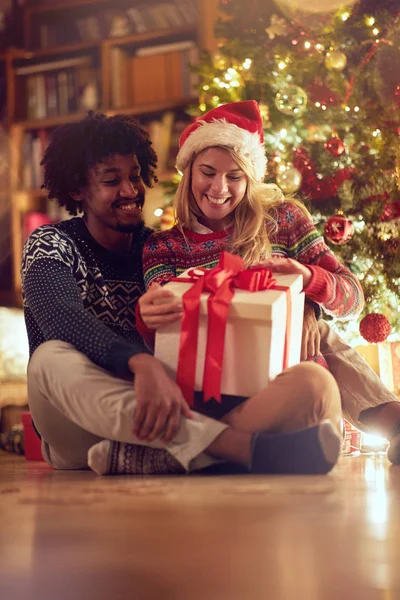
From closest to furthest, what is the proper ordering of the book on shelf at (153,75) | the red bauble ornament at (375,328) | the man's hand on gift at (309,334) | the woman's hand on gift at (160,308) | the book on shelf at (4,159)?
the woman's hand on gift at (160,308)
the man's hand on gift at (309,334)
the red bauble ornament at (375,328)
the book on shelf at (153,75)
the book on shelf at (4,159)

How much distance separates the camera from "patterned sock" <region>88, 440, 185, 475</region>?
1.64 metres

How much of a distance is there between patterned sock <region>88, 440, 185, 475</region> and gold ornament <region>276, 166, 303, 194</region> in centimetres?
102

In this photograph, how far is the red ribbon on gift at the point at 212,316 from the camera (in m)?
1.58

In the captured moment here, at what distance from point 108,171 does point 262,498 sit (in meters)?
1.00

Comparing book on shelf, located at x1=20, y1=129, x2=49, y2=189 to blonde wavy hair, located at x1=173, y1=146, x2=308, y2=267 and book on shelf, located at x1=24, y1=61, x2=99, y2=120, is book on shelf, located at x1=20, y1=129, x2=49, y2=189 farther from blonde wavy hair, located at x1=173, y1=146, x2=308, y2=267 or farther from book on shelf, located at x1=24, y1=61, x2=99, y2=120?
blonde wavy hair, located at x1=173, y1=146, x2=308, y2=267

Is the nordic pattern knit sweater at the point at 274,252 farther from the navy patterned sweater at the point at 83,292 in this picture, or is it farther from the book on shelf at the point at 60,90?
the book on shelf at the point at 60,90

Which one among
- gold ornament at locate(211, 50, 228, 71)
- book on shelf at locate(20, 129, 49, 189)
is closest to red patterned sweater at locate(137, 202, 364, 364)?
gold ornament at locate(211, 50, 228, 71)

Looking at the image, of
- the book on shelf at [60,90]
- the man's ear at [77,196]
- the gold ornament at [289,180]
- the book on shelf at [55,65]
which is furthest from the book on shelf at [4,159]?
the man's ear at [77,196]

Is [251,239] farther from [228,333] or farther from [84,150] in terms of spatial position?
[84,150]

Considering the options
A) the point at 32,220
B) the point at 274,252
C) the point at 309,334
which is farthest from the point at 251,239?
the point at 32,220

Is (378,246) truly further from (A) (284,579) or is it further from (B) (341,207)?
(A) (284,579)

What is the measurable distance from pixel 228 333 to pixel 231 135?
0.53m

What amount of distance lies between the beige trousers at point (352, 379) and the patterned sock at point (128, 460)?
47 centimetres

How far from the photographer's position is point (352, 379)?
1919 millimetres
